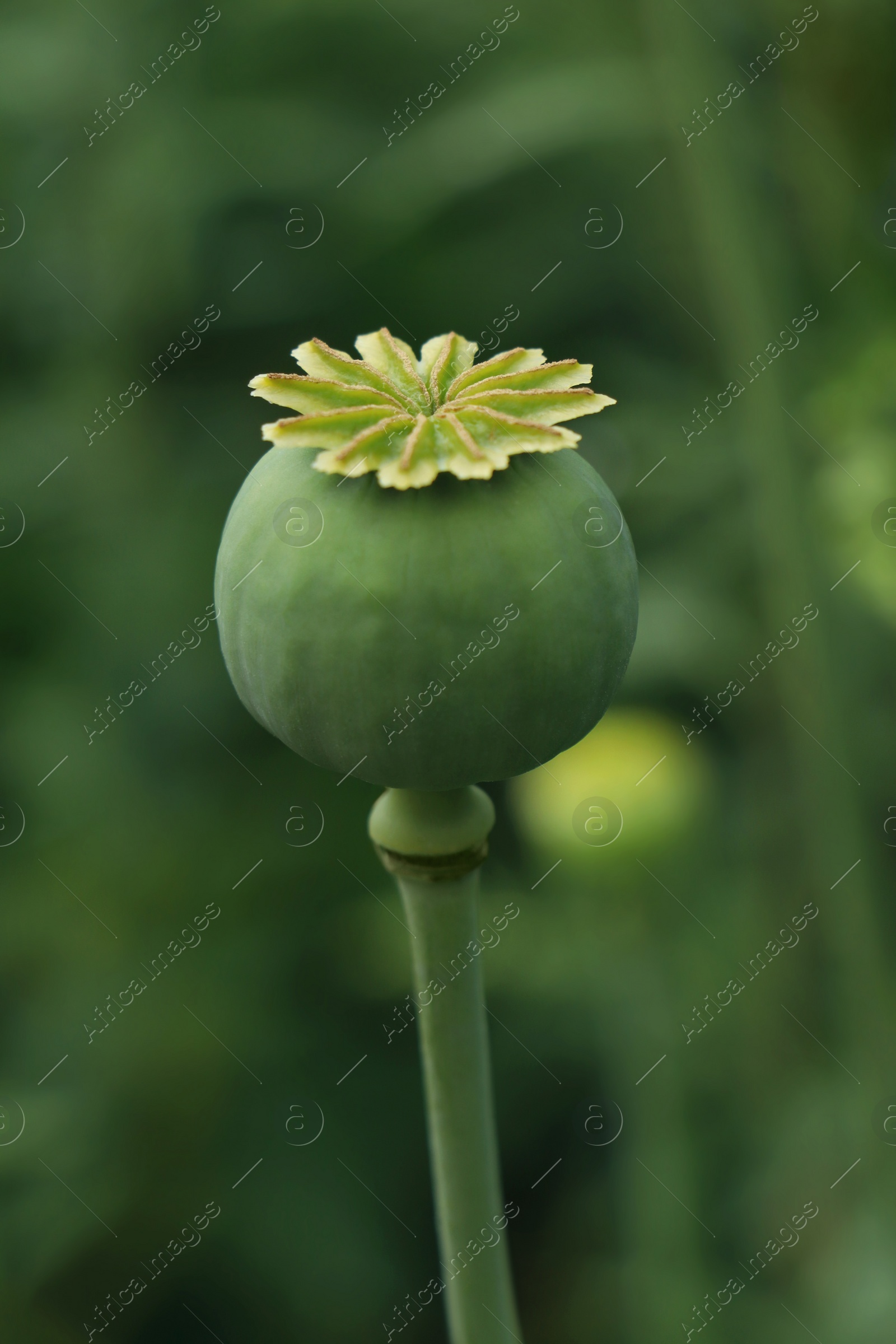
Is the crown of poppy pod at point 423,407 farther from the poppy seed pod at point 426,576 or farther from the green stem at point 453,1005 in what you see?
the green stem at point 453,1005

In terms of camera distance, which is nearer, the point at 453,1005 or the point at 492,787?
the point at 453,1005

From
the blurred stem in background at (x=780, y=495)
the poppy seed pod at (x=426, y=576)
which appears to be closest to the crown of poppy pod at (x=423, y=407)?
the poppy seed pod at (x=426, y=576)

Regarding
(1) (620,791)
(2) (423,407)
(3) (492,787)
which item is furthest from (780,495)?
(2) (423,407)

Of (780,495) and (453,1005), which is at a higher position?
(453,1005)

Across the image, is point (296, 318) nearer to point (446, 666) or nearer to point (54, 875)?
point (54, 875)

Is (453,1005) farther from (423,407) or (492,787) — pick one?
(492,787)

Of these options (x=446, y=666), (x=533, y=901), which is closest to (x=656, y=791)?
(x=533, y=901)

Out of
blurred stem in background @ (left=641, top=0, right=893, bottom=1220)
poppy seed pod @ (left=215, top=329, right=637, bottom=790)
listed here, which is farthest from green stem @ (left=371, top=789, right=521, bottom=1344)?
blurred stem in background @ (left=641, top=0, right=893, bottom=1220)
